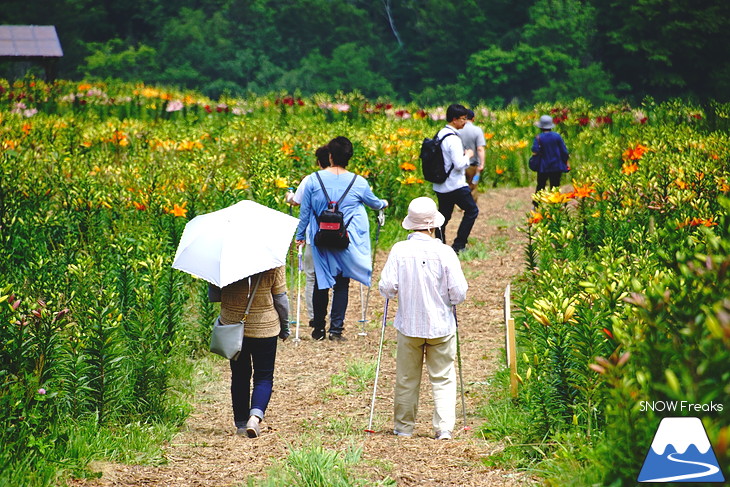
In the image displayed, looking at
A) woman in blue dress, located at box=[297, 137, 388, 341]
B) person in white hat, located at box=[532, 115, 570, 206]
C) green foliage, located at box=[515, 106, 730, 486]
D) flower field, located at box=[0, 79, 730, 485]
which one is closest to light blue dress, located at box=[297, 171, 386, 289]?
woman in blue dress, located at box=[297, 137, 388, 341]

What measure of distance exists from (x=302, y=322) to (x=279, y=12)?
131 feet

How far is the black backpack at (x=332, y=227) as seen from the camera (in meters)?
6.48

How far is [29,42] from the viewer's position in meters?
23.6

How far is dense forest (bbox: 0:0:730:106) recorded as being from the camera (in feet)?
103

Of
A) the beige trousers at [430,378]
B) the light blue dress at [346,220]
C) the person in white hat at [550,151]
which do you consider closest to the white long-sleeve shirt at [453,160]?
the light blue dress at [346,220]

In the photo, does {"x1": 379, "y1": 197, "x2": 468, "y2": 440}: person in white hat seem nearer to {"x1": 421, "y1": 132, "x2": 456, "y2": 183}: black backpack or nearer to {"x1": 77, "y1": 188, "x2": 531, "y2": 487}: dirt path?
{"x1": 77, "y1": 188, "x2": 531, "y2": 487}: dirt path

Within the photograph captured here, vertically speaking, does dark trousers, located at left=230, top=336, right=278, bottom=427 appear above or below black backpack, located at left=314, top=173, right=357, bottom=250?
below

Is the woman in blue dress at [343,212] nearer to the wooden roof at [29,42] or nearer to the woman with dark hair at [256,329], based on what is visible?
the woman with dark hair at [256,329]

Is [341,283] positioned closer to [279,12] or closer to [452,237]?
[452,237]

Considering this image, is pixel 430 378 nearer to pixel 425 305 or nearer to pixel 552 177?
pixel 425 305

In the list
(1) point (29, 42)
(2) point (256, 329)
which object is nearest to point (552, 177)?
(2) point (256, 329)

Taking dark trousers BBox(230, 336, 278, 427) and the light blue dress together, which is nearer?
dark trousers BBox(230, 336, 278, 427)

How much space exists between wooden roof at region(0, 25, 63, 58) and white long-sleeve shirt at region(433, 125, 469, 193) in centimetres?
1743

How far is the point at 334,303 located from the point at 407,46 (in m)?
37.7
